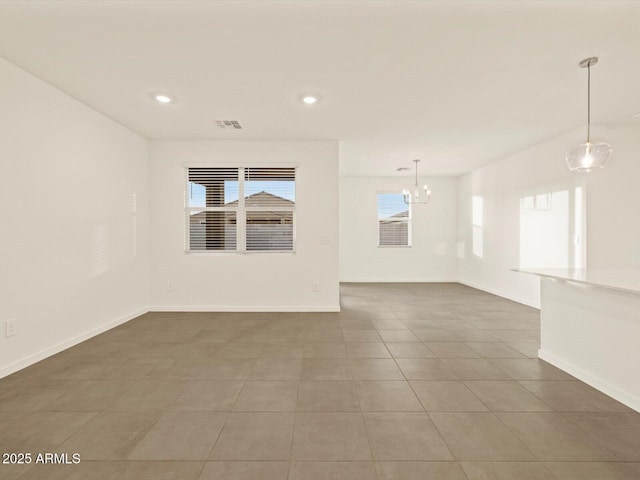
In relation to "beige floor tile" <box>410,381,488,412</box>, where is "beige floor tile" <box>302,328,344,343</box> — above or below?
below

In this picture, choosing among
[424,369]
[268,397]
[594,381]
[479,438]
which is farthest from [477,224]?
[268,397]

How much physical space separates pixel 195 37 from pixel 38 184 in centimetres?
218

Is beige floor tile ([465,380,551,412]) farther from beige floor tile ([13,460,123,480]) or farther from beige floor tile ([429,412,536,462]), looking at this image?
beige floor tile ([13,460,123,480])

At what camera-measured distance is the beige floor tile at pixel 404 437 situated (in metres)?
1.67

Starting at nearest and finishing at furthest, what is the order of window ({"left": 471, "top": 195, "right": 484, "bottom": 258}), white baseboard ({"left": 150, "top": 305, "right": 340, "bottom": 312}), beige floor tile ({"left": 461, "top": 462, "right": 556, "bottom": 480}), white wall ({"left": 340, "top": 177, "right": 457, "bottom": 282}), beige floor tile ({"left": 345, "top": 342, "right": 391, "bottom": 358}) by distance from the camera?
beige floor tile ({"left": 461, "top": 462, "right": 556, "bottom": 480}) < beige floor tile ({"left": 345, "top": 342, "right": 391, "bottom": 358}) < white baseboard ({"left": 150, "top": 305, "right": 340, "bottom": 312}) < window ({"left": 471, "top": 195, "right": 484, "bottom": 258}) < white wall ({"left": 340, "top": 177, "right": 457, "bottom": 282})

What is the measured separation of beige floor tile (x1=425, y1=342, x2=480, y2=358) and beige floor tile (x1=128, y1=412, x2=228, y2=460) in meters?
2.21

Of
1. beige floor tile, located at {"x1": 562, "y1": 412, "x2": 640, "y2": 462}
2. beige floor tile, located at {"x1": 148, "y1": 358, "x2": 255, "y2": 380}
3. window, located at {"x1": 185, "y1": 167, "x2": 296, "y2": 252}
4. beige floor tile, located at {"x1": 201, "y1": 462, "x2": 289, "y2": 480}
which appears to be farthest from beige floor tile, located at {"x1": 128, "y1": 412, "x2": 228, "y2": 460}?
window, located at {"x1": 185, "y1": 167, "x2": 296, "y2": 252}

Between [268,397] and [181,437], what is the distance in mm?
639

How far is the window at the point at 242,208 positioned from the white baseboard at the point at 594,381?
3.51 metres

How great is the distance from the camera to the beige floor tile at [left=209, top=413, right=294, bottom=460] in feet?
5.50

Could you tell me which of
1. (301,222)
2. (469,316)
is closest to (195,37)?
(301,222)

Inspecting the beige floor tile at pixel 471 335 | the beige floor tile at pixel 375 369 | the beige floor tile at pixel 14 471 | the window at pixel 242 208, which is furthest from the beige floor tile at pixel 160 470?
the window at pixel 242 208

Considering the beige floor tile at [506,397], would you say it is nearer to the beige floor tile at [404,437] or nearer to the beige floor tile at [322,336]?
the beige floor tile at [404,437]

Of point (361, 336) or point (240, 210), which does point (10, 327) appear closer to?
point (240, 210)
